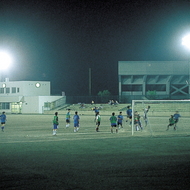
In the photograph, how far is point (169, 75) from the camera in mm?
79562

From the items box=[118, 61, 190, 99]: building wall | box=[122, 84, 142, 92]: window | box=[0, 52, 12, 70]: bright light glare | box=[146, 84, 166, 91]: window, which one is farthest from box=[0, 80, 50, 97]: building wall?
box=[146, 84, 166, 91]: window

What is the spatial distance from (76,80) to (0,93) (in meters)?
30.9

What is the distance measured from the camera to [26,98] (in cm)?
7319

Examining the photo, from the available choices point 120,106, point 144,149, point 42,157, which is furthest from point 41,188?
point 120,106

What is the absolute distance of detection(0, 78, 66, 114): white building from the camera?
237ft

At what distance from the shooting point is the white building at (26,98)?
7219cm

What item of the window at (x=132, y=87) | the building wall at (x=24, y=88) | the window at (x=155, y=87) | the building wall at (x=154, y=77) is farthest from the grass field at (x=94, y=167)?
the window at (x=155, y=87)

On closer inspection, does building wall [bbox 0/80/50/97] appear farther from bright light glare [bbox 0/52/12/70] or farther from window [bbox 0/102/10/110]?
bright light glare [bbox 0/52/12/70]

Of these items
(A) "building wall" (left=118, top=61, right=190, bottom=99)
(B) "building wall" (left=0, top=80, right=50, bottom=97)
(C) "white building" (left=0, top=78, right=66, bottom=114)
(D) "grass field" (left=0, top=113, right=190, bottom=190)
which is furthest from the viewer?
(A) "building wall" (left=118, top=61, right=190, bottom=99)

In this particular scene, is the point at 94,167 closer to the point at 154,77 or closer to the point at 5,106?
the point at 5,106

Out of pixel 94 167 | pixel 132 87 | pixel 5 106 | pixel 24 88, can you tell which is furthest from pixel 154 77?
pixel 94 167

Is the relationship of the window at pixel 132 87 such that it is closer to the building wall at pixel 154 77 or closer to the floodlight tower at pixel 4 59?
the building wall at pixel 154 77

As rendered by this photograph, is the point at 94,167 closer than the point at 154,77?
Yes

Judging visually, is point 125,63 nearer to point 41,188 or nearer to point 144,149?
point 144,149
